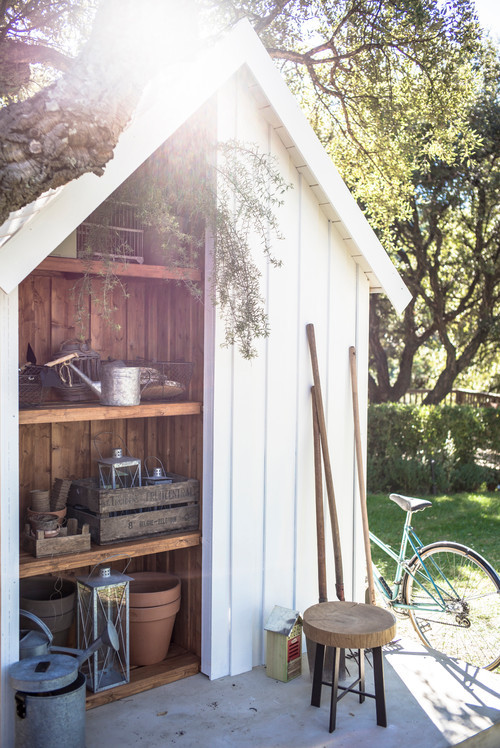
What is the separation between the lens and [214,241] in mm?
3959

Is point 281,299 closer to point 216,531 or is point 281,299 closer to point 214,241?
point 214,241

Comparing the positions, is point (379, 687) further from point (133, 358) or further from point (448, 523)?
point (448, 523)

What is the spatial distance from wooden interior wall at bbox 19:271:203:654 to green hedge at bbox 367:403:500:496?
21.9ft

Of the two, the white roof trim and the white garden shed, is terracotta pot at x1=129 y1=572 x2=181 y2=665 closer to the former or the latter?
the white garden shed

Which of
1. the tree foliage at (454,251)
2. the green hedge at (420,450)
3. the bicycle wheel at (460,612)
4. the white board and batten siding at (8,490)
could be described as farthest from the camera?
the tree foliage at (454,251)

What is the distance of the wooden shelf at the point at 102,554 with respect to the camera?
351 centimetres

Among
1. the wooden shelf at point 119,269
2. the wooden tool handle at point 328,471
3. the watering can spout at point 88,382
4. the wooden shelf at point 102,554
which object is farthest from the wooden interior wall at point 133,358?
the wooden tool handle at point 328,471

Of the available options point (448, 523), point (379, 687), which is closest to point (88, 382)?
point (379, 687)

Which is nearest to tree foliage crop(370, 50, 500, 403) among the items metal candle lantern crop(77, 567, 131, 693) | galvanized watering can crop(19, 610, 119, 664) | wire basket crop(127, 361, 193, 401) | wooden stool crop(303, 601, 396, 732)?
wire basket crop(127, 361, 193, 401)

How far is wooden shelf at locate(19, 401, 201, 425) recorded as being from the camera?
340cm

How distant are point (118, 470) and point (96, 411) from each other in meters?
0.79

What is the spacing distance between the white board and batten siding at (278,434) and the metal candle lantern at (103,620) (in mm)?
473

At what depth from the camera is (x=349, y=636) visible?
11.5 ft

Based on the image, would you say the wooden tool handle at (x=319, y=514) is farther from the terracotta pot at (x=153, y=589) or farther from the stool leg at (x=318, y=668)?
the terracotta pot at (x=153, y=589)
